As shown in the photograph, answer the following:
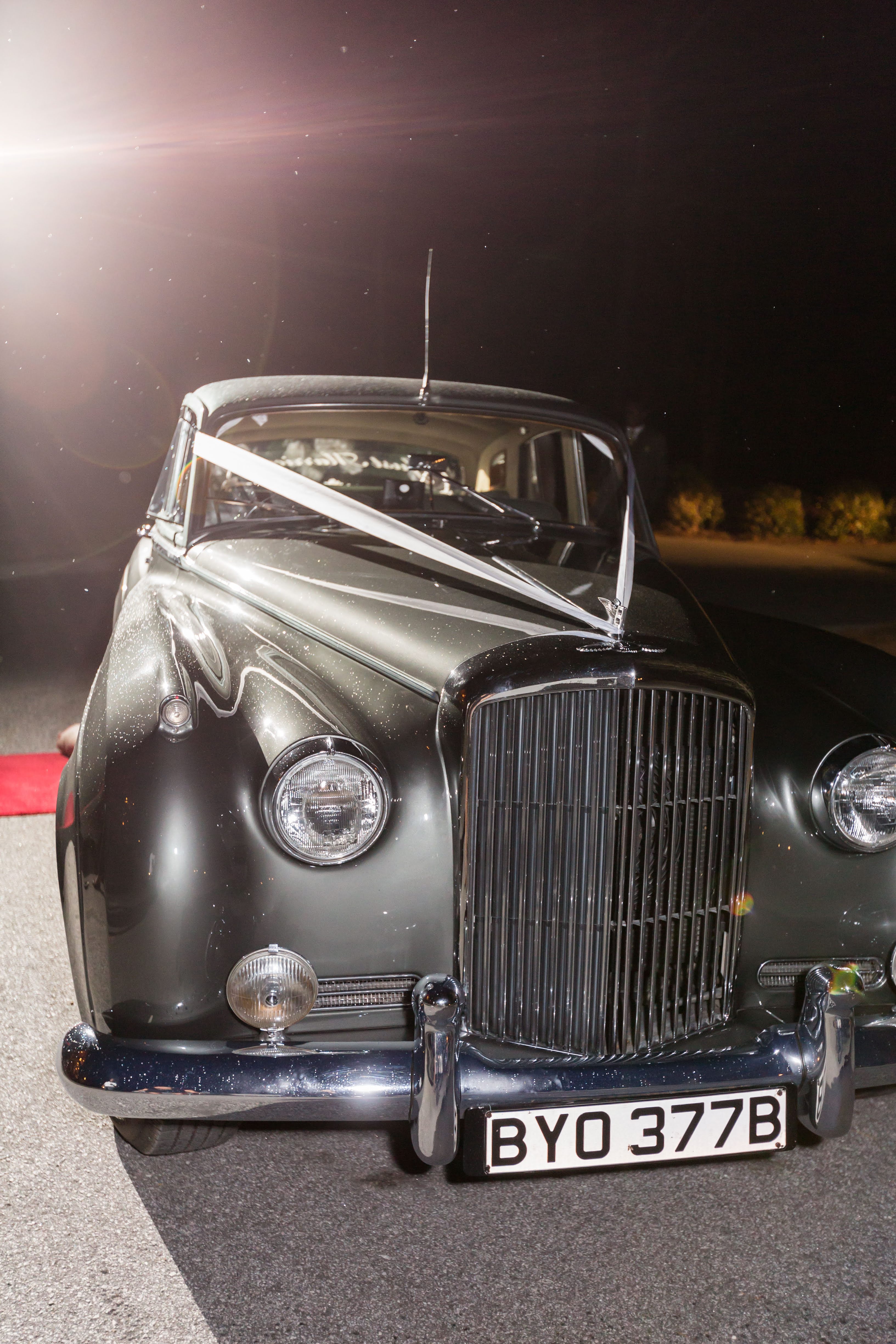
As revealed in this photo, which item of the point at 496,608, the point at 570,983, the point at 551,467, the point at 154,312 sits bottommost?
the point at 570,983

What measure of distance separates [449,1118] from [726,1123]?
52cm

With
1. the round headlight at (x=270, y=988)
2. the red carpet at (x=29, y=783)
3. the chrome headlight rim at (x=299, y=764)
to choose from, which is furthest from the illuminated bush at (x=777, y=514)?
the round headlight at (x=270, y=988)

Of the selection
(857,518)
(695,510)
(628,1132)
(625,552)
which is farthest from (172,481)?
(695,510)

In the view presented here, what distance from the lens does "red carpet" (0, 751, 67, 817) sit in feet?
15.2

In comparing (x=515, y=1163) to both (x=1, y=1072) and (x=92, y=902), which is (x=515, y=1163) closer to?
(x=92, y=902)

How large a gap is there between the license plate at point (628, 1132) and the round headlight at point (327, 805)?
20.7 inches

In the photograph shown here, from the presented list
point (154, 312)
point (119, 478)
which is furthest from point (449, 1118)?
point (119, 478)

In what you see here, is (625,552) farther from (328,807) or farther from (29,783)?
(29,783)

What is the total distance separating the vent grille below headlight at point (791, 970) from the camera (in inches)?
87.5

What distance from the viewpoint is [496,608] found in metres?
2.43

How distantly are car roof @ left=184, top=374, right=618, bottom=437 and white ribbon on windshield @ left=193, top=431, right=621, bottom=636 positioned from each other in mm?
237

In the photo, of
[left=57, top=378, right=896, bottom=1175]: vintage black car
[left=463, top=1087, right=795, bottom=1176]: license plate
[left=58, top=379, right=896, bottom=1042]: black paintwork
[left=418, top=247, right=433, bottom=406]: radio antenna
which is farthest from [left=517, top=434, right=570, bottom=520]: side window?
[left=463, top=1087, right=795, bottom=1176]: license plate

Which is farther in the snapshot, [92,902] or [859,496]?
[859,496]

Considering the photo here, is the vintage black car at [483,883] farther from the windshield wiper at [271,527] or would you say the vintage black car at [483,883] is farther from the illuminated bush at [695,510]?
the illuminated bush at [695,510]
